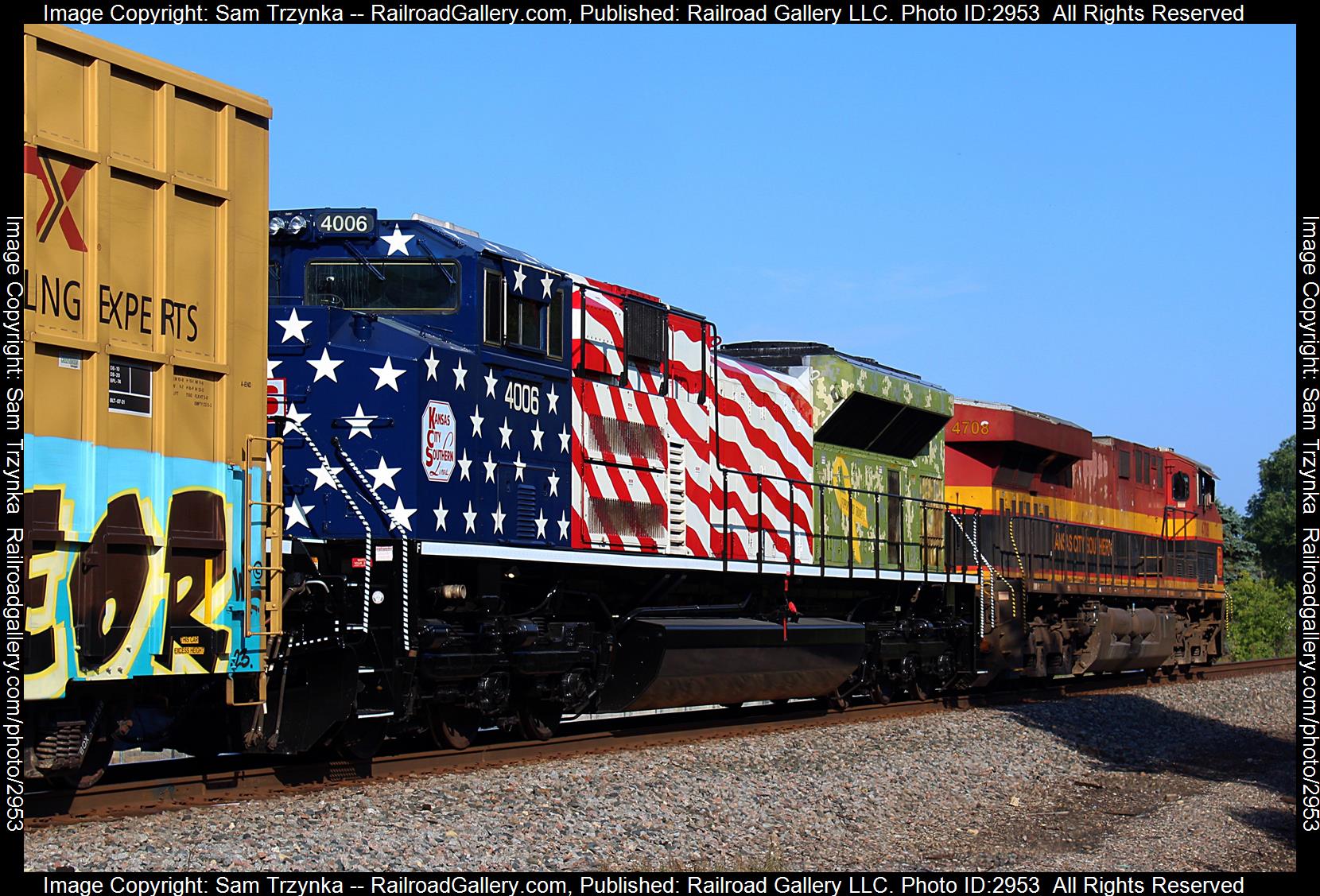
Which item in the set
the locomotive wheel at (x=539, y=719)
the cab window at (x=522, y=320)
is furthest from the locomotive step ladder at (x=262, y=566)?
the locomotive wheel at (x=539, y=719)

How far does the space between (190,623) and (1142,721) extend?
1181cm

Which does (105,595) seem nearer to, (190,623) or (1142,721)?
(190,623)

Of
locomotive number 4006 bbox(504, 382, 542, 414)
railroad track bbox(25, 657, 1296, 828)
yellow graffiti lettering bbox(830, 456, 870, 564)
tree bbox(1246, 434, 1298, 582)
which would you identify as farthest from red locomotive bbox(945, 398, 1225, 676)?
tree bbox(1246, 434, 1298, 582)

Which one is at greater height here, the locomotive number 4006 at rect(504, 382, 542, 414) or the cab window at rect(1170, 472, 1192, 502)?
the locomotive number 4006 at rect(504, 382, 542, 414)

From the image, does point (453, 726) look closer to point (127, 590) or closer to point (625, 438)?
point (625, 438)

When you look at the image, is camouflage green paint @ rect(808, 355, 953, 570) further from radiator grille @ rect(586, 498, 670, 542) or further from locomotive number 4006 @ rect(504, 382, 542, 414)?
locomotive number 4006 @ rect(504, 382, 542, 414)

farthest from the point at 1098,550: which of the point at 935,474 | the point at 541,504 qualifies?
the point at 541,504

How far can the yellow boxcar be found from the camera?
23.2ft

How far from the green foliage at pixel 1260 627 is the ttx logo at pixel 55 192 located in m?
37.0

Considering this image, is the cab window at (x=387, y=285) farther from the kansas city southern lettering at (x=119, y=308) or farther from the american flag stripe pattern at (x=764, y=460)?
the american flag stripe pattern at (x=764, y=460)

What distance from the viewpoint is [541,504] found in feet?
37.9

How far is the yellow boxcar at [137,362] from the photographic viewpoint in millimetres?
7086

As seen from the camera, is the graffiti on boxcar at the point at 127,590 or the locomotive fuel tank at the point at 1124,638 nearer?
the graffiti on boxcar at the point at 127,590

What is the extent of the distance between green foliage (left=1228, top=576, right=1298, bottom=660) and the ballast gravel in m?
28.5
